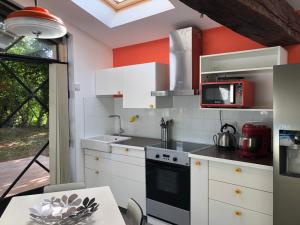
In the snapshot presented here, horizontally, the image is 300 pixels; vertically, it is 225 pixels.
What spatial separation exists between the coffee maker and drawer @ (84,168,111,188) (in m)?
1.85

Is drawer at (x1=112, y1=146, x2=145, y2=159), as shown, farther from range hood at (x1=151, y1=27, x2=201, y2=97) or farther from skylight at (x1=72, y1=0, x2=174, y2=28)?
skylight at (x1=72, y1=0, x2=174, y2=28)

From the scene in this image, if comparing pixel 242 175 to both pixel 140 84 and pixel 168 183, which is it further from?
pixel 140 84

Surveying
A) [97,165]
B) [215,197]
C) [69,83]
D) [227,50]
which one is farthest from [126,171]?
[227,50]

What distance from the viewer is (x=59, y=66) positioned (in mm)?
3373

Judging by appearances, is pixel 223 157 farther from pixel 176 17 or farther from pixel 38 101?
pixel 38 101

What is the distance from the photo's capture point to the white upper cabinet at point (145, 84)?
10.2ft

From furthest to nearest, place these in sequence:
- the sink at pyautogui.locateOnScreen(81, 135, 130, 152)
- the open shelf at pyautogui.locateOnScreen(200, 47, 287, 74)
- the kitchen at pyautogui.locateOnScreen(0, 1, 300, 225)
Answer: the sink at pyautogui.locateOnScreen(81, 135, 130, 152) → the open shelf at pyautogui.locateOnScreen(200, 47, 287, 74) → the kitchen at pyautogui.locateOnScreen(0, 1, 300, 225)

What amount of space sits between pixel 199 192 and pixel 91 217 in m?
1.27

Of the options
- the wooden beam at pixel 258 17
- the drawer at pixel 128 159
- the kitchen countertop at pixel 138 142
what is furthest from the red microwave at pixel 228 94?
the drawer at pixel 128 159

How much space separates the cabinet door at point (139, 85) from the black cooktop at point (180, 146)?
1.64 ft

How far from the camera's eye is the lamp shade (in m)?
1.29

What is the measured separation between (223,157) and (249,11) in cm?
134

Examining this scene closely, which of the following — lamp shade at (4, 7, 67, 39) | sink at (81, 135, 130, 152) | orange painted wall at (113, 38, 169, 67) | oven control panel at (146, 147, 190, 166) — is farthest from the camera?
orange painted wall at (113, 38, 169, 67)

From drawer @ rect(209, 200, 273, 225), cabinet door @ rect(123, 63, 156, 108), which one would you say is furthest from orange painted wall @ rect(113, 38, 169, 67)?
drawer @ rect(209, 200, 273, 225)
